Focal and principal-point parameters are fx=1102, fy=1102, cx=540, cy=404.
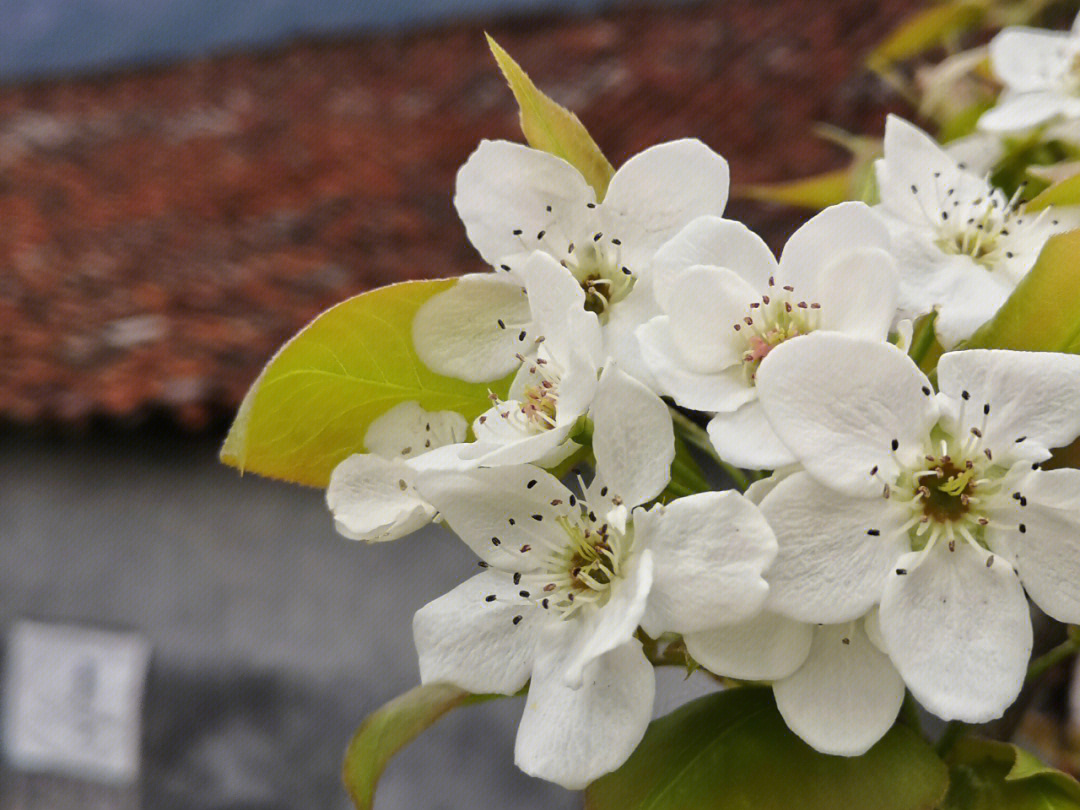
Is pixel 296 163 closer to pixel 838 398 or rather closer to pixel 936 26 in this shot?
pixel 936 26

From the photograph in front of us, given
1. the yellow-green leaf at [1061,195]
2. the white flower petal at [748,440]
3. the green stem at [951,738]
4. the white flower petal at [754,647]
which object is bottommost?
the green stem at [951,738]

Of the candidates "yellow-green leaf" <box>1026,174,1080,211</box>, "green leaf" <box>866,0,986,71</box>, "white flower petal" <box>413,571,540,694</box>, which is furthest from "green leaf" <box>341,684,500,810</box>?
"green leaf" <box>866,0,986,71</box>

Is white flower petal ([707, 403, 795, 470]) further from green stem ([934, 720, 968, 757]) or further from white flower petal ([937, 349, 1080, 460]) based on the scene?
green stem ([934, 720, 968, 757])

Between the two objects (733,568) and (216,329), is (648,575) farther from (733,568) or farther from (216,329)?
(216,329)

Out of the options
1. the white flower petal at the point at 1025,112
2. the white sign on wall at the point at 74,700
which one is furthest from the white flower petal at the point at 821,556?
the white sign on wall at the point at 74,700

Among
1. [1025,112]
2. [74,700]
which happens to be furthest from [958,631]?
[74,700]

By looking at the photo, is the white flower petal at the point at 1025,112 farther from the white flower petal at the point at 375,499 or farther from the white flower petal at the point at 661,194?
the white flower petal at the point at 375,499
